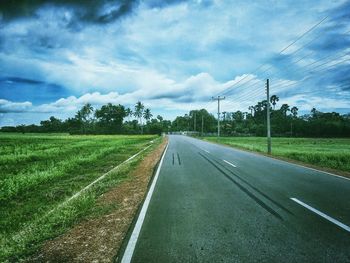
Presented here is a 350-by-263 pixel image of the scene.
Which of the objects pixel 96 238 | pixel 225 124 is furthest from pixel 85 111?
pixel 96 238

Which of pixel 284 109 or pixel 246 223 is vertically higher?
pixel 284 109

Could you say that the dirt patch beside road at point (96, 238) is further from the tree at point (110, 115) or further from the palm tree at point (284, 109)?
the palm tree at point (284, 109)

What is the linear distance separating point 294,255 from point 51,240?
4399 mm

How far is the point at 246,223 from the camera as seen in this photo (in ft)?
19.3

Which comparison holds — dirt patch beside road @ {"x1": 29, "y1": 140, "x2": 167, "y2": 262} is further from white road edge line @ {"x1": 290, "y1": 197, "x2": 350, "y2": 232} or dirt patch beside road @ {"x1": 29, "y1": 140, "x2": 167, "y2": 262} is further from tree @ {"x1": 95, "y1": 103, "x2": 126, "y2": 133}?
tree @ {"x1": 95, "y1": 103, "x2": 126, "y2": 133}

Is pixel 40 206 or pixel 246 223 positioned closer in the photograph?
pixel 246 223

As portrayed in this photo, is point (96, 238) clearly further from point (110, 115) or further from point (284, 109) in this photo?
point (284, 109)

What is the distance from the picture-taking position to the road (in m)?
4.42

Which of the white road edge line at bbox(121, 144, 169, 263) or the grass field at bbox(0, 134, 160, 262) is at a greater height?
the white road edge line at bbox(121, 144, 169, 263)

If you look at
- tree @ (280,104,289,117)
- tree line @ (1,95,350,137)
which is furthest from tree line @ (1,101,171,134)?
tree @ (280,104,289,117)

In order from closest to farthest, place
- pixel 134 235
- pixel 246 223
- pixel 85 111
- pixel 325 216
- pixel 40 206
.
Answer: pixel 134 235 → pixel 246 223 → pixel 325 216 → pixel 40 206 → pixel 85 111

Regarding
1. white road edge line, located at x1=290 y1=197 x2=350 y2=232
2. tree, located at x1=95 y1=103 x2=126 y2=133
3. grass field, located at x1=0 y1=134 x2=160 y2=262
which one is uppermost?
tree, located at x1=95 y1=103 x2=126 y2=133

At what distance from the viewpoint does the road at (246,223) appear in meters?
4.42

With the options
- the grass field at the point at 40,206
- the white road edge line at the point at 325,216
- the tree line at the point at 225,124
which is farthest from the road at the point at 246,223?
the tree line at the point at 225,124
